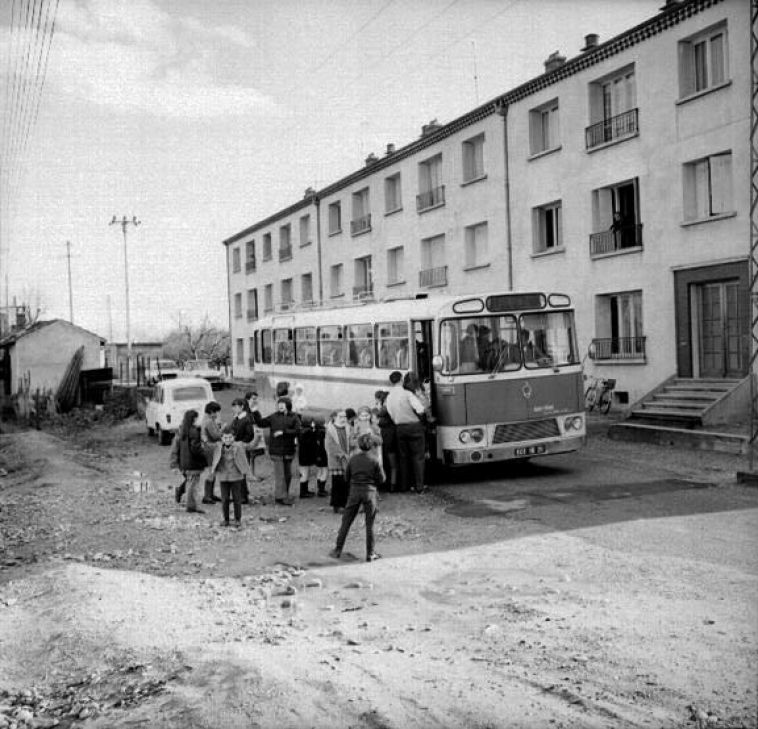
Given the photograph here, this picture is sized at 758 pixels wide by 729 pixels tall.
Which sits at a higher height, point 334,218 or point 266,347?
point 334,218

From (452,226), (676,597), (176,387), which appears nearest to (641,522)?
(676,597)

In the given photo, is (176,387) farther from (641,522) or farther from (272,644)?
(272,644)

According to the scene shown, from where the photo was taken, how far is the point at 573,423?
14.7m

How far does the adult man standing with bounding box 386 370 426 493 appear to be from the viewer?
44.5 ft

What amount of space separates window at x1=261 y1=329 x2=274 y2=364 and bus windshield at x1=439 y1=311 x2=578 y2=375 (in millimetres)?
8916

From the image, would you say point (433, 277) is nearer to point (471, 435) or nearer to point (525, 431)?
point (525, 431)

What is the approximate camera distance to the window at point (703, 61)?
64.9ft

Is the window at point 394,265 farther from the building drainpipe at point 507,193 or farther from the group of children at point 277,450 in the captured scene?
the group of children at point 277,450

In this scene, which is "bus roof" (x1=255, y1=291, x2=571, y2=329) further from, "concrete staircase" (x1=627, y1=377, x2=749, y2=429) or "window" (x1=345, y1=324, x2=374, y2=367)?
"concrete staircase" (x1=627, y1=377, x2=749, y2=429)

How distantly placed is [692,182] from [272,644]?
699 inches

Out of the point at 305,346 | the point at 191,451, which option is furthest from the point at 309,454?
the point at 305,346

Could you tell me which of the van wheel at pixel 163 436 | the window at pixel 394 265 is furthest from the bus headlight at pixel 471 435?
the window at pixel 394 265

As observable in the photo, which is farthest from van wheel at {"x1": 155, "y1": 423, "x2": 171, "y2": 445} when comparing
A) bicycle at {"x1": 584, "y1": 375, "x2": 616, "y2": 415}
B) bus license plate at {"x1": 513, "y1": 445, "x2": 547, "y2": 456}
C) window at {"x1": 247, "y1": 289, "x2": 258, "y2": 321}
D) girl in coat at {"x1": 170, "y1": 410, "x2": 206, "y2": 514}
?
window at {"x1": 247, "y1": 289, "x2": 258, "y2": 321}

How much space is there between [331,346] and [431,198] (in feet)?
47.7
